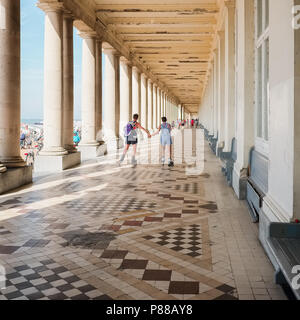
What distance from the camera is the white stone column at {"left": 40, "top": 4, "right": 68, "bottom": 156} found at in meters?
14.5

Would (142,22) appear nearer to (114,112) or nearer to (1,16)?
(114,112)

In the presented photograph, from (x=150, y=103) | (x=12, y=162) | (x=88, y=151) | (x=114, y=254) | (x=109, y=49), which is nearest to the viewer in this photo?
(x=114, y=254)

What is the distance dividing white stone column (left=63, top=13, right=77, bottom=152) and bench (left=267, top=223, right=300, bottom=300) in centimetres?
1273

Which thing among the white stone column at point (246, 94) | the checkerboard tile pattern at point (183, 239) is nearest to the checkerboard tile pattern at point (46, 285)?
the checkerboard tile pattern at point (183, 239)

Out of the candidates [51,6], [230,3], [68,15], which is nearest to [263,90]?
[230,3]

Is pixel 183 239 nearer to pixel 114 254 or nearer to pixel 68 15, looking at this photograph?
pixel 114 254

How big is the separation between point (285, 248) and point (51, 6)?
42.9 feet

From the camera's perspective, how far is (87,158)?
19.1m

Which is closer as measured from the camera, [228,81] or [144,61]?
[228,81]

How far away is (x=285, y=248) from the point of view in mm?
4109

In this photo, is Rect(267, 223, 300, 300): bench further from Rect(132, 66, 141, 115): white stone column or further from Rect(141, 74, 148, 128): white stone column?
Rect(141, 74, 148, 128): white stone column

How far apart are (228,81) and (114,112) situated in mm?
11632

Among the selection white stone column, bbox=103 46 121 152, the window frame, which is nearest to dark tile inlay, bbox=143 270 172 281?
the window frame
